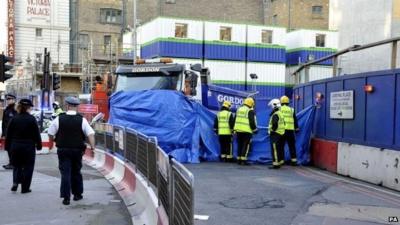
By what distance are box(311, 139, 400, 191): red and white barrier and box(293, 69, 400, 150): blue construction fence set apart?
16cm

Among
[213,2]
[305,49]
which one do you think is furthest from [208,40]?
[213,2]

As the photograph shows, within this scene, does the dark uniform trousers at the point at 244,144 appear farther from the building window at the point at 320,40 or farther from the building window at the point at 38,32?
the building window at the point at 38,32

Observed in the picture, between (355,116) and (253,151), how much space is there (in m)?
3.38

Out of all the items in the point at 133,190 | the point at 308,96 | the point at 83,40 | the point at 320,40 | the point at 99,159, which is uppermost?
the point at 83,40

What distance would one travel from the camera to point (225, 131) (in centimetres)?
1385

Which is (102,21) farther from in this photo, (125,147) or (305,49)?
(125,147)

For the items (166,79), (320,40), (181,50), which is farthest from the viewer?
(320,40)

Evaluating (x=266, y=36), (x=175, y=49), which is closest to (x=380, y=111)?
(x=175, y=49)

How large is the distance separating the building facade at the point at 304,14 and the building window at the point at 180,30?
18.7m

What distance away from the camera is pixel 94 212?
27.7 ft

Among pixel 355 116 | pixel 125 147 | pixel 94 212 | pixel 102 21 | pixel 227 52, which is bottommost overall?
pixel 94 212

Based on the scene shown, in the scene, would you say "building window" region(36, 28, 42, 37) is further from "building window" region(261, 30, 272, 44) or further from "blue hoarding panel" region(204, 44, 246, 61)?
"building window" region(261, 30, 272, 44)

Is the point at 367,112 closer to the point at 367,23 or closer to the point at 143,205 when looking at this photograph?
the point at 143,205

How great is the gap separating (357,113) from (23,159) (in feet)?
22.5
